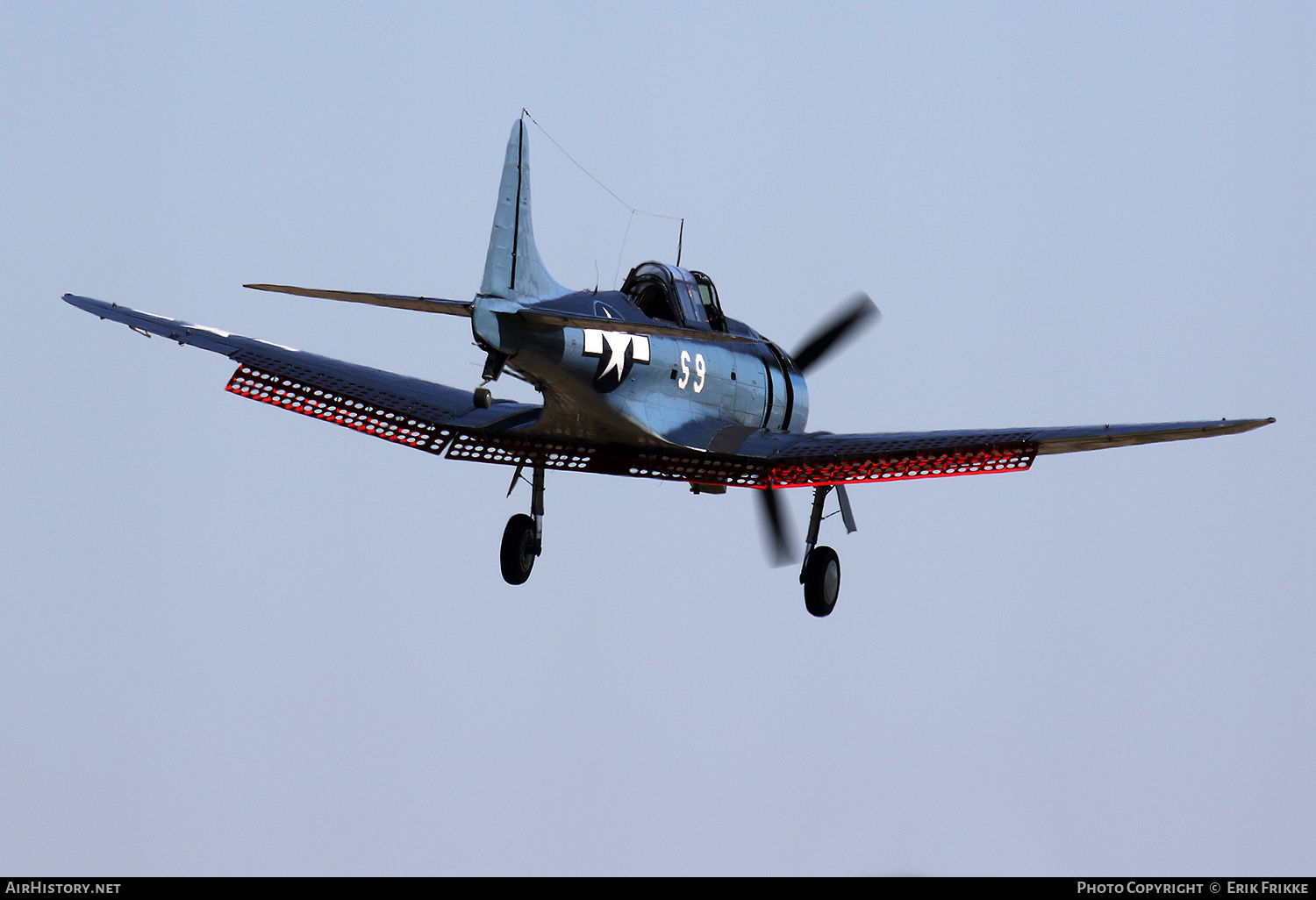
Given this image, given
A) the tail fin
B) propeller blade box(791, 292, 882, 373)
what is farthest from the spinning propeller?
the tail fin

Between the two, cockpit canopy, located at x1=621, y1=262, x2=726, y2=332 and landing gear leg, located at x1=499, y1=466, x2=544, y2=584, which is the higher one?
cockpit canopy, located at x1=621, y1=262, x2=726, y2=332

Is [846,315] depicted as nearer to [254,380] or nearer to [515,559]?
[515,559]

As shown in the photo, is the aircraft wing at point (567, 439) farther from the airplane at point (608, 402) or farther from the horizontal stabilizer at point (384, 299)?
the horizontal stabilizer at point (384, 299)

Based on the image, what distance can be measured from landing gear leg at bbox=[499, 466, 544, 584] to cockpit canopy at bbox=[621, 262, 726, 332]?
8.65 ft

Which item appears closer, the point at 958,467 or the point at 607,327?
the point at 607,327

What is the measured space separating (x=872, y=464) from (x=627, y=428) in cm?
317

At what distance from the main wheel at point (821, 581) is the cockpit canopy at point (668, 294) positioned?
11.5 feet

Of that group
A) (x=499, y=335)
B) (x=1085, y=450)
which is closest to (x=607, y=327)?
(x=499, y=335)

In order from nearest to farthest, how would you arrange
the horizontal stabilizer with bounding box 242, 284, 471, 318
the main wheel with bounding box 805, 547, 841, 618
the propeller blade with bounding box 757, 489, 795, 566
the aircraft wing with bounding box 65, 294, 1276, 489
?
the horizontal stabilizer with bounding box 242, 284, 471, 318, the aircraft wing with bounding box 65, 294, 1276, 489, the main wheel with bounding box 805, 547, 841, 618, the propeller blade with bounding box 757, 489, 795, 566

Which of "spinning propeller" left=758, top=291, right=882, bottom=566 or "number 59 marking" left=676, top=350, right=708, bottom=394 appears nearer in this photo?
"number 59 marking" left=676, top=350, right=708, bottom=394

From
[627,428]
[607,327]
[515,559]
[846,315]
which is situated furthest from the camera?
[846,315]

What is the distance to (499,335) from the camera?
22094mm

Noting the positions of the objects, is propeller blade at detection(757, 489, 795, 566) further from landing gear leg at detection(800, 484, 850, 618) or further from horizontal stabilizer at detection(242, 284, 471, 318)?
horizontal stabilizer at detection(242, 284, 471, 318)

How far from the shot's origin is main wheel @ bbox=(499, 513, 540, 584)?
85.0ft
